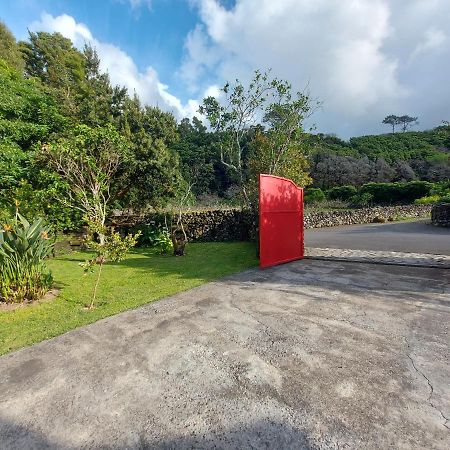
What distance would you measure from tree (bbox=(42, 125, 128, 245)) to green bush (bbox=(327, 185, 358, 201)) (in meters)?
20.0

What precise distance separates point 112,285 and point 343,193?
23.6 m

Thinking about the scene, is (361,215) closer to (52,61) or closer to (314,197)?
(314,197)

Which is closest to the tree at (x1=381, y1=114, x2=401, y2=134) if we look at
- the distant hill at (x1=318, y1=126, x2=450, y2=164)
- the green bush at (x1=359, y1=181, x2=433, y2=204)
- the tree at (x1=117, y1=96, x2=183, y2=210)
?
the distant hill at (x1=318, y1=126, x2=450, y2=164)

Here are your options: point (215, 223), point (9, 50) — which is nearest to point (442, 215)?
point (215, 223)

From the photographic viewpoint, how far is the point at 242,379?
8.13 feet

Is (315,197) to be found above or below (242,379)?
above

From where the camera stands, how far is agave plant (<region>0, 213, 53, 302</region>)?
4629 millimetres

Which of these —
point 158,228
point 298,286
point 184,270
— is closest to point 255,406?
point 298,286

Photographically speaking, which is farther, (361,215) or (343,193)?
(343,193)

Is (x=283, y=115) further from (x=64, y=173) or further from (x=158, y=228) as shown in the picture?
(x=64, y=173)

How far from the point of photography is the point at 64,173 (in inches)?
361

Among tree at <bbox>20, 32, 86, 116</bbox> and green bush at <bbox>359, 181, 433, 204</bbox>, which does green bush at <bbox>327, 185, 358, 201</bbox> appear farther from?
tree at <bbox>20, 32, 86, 116</bbox>

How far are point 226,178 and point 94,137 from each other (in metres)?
22.4

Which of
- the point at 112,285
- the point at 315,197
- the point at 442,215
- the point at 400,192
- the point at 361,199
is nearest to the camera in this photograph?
the point at 112,285
